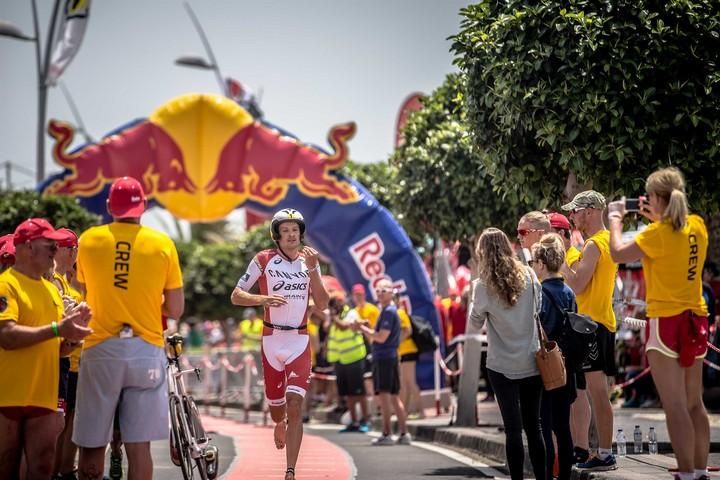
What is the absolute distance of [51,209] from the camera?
2269 cm

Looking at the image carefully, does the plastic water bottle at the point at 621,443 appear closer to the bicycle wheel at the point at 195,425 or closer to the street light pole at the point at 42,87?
the bicycle wheel at the point at 195,425

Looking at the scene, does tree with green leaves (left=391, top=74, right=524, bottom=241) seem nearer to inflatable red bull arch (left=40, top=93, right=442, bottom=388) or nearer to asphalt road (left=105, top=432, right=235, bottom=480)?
inflatable red bull arch (left=40, top=93, right=442, bottom=388)

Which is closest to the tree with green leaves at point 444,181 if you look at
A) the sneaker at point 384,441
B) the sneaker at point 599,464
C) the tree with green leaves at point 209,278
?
the sneaker at point 384,441

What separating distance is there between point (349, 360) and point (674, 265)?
10.8 meters

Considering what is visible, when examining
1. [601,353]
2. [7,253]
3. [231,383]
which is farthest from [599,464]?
[231,383]

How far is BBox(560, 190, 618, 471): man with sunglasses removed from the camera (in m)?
9.19

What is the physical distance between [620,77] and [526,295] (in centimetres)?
398

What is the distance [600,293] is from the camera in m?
9.40

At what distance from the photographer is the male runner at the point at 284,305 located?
9734 millimetres

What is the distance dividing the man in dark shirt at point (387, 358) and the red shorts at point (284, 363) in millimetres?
5518

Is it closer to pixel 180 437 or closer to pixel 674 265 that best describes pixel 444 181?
pixel 180 437

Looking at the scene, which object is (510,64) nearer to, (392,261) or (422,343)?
(422,343)

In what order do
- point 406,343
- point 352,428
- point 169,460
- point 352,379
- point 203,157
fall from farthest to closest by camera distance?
point 203,157 → point 352,428 → point 406,343 → point 352,379 → point 169,460

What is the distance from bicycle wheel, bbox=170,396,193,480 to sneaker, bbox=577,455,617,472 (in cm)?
290
